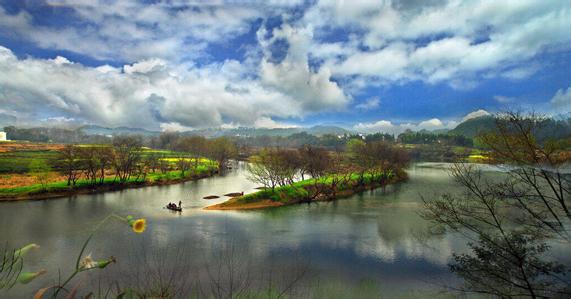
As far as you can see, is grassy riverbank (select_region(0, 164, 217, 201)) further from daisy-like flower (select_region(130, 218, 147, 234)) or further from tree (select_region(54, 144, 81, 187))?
daisy-like flower (select_region(130, 218, 147, 234))

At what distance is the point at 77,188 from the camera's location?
155 ft

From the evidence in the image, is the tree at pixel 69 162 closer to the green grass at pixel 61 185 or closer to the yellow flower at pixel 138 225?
the green grass at pixel 61 185

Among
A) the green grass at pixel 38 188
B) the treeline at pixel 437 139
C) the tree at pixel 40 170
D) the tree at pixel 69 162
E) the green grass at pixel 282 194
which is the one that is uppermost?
the treeline at pixel 437 139

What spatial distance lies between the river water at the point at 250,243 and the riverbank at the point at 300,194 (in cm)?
279

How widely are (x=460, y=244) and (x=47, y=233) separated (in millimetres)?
29550

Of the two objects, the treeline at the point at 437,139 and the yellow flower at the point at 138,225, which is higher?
the treeline at the point at 437,139

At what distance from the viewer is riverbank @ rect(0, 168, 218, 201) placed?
141 feet

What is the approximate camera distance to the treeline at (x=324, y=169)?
47.7 m

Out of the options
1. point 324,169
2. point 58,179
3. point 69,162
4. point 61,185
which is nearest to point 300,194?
point 324,169

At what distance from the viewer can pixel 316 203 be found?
4203 cm

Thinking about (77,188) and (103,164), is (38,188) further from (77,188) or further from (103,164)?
(103,164)

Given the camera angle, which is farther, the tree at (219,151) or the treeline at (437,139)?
the treeline at (437,139)

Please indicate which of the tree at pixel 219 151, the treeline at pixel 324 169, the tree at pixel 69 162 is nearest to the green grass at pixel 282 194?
the treeline at pixel 324 169

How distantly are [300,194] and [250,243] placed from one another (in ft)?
71.2
